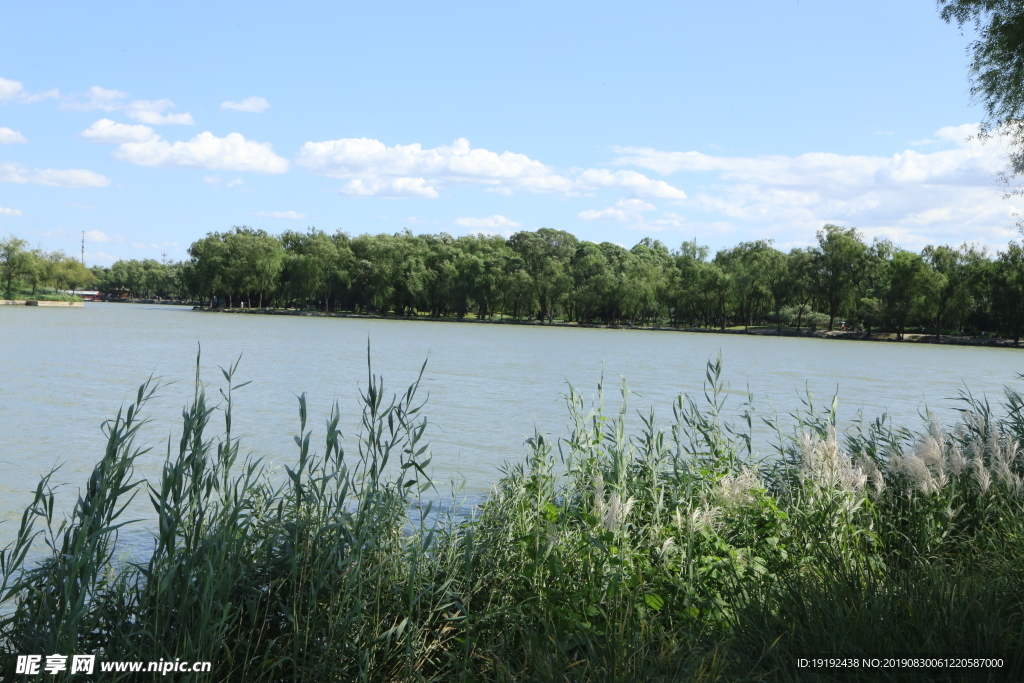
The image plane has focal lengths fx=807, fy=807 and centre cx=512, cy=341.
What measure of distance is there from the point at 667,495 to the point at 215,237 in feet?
402

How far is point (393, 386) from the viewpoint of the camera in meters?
23.7

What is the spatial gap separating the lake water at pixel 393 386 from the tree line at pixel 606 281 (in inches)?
1226

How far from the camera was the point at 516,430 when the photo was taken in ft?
53.5

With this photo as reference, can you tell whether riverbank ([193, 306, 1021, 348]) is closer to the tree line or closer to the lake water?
the tree line

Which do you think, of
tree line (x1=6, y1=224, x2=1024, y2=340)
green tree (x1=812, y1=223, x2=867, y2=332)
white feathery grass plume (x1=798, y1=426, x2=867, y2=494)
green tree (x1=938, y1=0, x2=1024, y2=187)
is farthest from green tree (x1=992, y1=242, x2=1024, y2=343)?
white feathery grass plume (x1=798, y1=426, x2=867, y2=494)

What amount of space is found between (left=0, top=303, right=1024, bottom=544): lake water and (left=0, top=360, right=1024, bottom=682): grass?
1.37m

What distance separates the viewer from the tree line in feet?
257

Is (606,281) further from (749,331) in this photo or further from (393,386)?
(393,386)

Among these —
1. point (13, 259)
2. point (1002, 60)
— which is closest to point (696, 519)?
point (1002, 60)

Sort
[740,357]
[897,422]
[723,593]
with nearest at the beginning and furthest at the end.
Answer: [723,593]
[897,422]
[740,357]

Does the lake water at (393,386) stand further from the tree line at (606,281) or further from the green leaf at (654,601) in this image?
the tree line at (606,281)

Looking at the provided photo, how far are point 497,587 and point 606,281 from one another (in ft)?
302

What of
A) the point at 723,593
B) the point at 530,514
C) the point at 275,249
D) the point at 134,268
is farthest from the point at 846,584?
the point at 134,268

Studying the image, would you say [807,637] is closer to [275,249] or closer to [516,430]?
[516,430]
